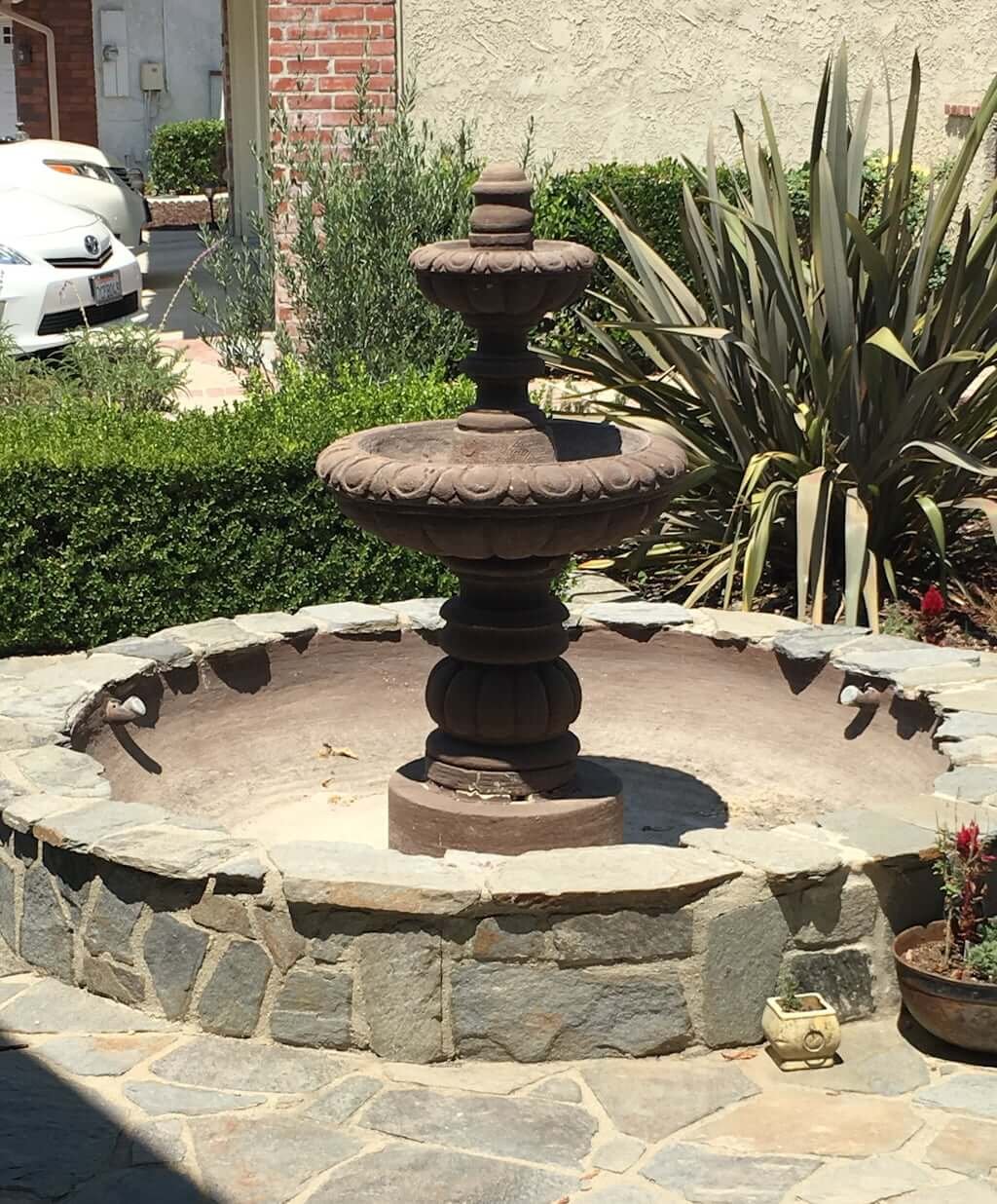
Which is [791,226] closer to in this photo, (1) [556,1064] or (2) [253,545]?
(2) [253,545]

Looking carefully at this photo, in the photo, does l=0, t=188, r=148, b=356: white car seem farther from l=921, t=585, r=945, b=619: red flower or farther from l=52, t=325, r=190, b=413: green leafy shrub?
l=921, t=585, r=945, b=619: red flower

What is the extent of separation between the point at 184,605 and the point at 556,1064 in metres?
3.23

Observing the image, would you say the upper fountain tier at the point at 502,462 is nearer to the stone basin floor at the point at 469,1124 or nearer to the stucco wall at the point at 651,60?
the stone basin floor at the point at 469,1124

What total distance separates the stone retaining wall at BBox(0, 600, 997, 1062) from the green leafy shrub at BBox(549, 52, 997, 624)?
2501mm

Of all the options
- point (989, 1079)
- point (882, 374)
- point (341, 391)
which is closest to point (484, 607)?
point (989, 1079)

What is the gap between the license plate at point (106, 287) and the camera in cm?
1155

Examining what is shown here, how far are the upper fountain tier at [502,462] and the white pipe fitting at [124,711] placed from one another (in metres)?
1.10

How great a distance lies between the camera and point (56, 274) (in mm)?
11227

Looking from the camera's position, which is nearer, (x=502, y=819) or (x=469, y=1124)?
(x=469, y=1124)

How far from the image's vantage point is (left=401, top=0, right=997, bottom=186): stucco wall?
1161cm

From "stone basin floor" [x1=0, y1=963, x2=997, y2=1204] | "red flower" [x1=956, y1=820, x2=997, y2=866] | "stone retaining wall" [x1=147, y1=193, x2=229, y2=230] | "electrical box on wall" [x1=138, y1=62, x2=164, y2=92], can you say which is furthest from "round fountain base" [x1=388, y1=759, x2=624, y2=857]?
"electrical box on wall" [x1=138, y1=62, x2=164, y2=92]

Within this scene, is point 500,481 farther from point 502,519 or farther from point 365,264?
point 365,264

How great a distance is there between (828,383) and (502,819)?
9.41ft

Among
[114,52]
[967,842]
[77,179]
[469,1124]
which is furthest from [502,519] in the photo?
[114,52]
